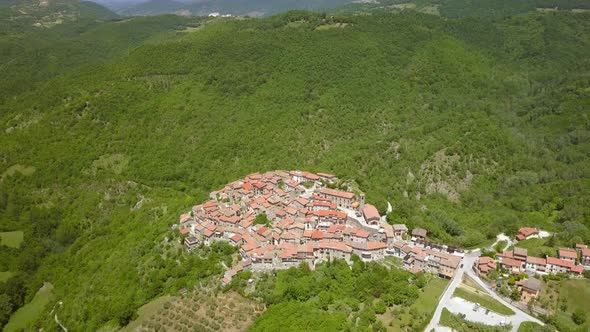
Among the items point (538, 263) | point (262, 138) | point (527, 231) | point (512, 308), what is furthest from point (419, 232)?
point (262, 138)

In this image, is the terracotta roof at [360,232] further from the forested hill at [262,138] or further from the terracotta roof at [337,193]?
the forested hill at [262,138]

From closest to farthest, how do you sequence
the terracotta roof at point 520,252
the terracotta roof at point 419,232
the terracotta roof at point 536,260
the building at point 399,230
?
the terracotta roof at point 536,260, the terracotta roof at point 520,252, the building at point 399,230, the terracotta roof at point 419,232

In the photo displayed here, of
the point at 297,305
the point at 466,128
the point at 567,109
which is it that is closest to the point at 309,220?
the point at 297,305

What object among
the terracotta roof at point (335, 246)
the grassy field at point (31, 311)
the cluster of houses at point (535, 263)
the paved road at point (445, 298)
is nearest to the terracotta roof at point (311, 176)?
the terracotta roof at point (335, 246)

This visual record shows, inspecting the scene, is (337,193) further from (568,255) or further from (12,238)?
(12,238)

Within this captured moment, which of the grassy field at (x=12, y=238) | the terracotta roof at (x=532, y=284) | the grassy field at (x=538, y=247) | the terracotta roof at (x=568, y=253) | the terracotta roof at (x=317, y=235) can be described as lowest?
the grassy field at (x=12, y=238)
